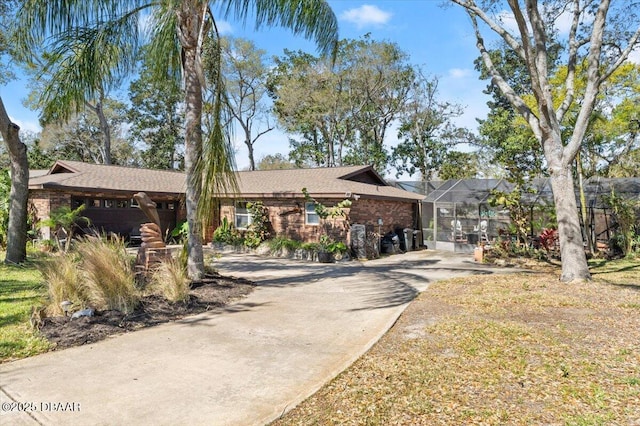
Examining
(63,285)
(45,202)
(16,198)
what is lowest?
(63,285)

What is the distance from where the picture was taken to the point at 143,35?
862 centimetres

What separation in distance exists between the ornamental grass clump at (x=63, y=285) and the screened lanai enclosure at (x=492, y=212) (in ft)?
44.0

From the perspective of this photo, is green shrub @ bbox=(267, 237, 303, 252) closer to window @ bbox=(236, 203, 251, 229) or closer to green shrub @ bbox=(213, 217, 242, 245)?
green shrub @ bbox=(213, 217, 242, 245)

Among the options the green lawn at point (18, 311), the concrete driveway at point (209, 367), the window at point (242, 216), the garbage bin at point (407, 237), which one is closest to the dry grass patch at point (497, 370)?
the concrete driveway at point (209, 367)

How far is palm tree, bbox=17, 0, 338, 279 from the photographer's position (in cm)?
728

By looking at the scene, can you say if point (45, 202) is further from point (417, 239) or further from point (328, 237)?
point (417, 239)

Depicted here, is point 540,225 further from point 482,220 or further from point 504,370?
point 504,370

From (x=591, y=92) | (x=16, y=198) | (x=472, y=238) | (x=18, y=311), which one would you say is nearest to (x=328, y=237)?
(x=472, y=238)

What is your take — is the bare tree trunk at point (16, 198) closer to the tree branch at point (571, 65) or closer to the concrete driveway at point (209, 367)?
the concrete driveway at point (209, 367)

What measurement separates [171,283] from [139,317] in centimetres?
101

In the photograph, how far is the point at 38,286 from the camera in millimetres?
8195

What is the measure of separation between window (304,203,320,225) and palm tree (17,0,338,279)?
7.67 m

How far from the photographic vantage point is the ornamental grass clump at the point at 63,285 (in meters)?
5.93

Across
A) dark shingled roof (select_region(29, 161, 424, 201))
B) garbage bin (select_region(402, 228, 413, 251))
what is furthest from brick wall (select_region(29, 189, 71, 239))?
garbage bin (select_region(402, 228, 413, 251))
